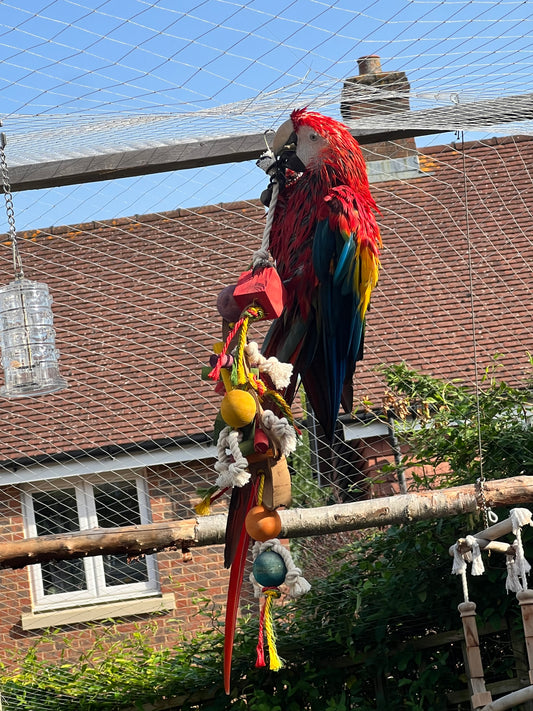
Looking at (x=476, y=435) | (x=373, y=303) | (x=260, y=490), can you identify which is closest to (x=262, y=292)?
(x=260, y=490)

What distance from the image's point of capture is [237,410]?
1484 millimetres

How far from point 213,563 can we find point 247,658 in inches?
75.2

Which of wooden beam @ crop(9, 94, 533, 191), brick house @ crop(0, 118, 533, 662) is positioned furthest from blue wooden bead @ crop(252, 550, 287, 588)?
brick house @ crop(0, 118, 533, 662)

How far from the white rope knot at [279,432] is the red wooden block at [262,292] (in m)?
0.19

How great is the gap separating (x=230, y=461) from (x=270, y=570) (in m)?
0.21

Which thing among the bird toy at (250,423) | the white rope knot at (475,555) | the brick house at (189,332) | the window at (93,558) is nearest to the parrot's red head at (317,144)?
the bird toy at (250,423)

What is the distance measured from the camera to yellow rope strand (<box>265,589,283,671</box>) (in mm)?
1634

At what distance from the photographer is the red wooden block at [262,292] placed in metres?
1.58

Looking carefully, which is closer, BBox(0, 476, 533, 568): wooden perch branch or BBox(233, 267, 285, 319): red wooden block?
BBox(233, 267, 285, 319): red wooden block

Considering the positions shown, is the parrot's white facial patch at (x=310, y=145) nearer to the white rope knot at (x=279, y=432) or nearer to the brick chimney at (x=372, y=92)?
the white rope knot at (x=279, y=432)

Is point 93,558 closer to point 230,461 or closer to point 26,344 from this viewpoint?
point 26,344

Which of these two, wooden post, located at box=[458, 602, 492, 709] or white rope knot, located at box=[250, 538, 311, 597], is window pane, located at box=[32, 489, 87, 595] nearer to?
wooden post, located at box=[458, 602, 492, 709]

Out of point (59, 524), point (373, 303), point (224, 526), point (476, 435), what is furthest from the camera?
point (59, 524)

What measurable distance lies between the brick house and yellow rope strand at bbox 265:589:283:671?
2.66m
